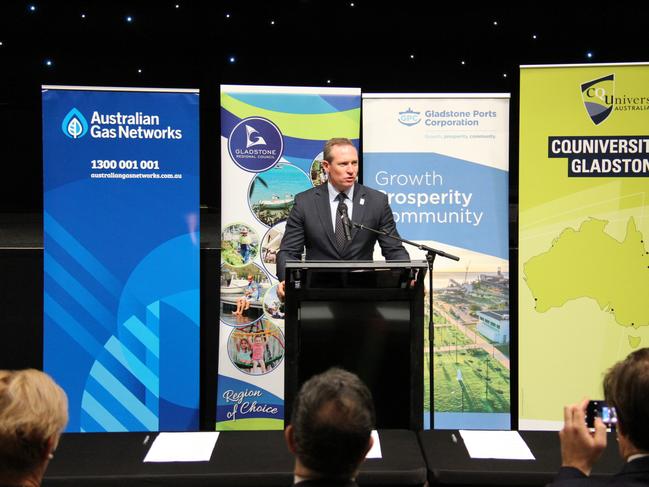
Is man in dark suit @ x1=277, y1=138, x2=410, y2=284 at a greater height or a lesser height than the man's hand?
greater

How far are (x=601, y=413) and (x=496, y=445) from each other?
0.68 m

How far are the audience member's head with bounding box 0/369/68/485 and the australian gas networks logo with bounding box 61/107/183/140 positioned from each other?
299 centimetres

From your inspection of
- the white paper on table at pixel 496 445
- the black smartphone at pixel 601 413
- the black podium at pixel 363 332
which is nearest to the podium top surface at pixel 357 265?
the black podium at pixel 363 332

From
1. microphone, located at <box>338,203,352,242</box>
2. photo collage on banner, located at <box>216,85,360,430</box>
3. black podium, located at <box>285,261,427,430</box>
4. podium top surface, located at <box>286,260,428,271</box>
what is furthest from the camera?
photo collage on banner, located at <box>216,85,360,430</box>

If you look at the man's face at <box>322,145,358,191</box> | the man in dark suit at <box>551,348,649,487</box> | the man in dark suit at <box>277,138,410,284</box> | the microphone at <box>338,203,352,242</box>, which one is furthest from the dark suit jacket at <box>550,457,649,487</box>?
the man's face at <box>322,145,358,191</box>

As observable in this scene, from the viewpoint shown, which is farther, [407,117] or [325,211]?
[407,117]

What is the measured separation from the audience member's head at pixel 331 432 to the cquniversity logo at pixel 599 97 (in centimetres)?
336

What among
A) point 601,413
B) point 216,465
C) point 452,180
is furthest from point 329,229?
point 601,413

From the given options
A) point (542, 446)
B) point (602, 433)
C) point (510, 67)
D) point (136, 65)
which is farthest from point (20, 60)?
point (602, 433)

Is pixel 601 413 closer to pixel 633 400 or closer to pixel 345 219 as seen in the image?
pixel 633 400

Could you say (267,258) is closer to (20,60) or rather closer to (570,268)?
(570,268)

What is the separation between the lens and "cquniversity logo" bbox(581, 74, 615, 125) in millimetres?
4418

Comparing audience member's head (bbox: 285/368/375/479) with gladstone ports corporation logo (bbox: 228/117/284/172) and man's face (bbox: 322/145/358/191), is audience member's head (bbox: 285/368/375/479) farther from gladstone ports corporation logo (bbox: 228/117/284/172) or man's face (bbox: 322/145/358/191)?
gladstone ports corporation logo (bbox: 228/117/284/172)

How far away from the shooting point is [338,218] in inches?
155
